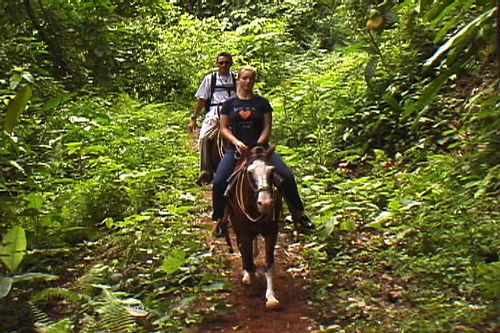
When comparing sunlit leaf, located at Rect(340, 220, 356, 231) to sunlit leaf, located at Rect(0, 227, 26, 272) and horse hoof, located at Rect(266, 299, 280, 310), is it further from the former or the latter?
Answer: sunlit leaf, located at Rect(0, 227, 26, 272)

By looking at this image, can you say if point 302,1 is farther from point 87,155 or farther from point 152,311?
point 152,311

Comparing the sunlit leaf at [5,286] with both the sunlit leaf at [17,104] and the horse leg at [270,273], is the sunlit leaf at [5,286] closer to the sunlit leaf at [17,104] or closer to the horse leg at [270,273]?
the sunlit leaf at [17,104]

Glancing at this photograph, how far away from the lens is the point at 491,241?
227 inches

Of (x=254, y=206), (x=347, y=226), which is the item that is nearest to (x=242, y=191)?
(x=254, y=206)

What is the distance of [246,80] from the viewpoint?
6695mm

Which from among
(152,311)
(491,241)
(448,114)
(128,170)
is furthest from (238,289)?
(448,114)

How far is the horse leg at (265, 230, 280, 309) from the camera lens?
5.71 meters

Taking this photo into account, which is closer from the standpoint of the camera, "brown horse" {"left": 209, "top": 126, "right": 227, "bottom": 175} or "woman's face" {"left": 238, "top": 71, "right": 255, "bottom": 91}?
"woman's face" {"left": 238, "top": 71, "right": 255, "bottom": 91}

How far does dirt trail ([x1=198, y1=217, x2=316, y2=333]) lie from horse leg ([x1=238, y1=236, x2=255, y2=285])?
0.28 feet

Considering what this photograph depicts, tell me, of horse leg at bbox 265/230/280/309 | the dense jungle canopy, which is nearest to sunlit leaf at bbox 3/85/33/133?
the dense jungle canopy

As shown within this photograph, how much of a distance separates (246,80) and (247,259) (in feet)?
6.51

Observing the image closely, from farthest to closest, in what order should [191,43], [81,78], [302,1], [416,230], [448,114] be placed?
[302,1], [191,43], [81,78], [448,114], [416,230]

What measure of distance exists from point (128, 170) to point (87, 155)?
A: 5.08 feet

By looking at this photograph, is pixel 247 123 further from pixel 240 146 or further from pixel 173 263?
pixel 173 263
